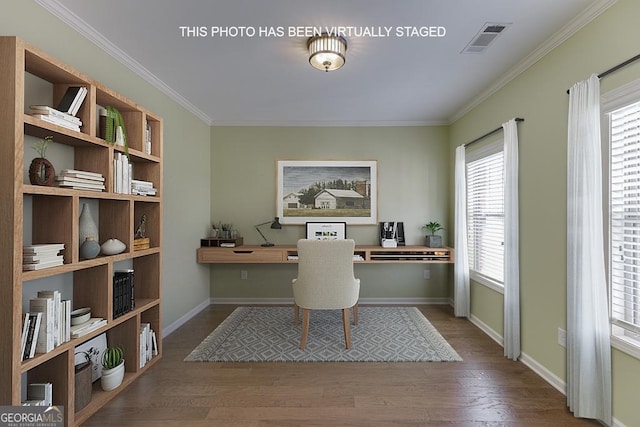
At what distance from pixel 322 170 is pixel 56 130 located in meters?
3.18

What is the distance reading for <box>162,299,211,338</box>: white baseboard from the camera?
337cm

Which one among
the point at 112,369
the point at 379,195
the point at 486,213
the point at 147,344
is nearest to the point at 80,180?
the point at 112,369

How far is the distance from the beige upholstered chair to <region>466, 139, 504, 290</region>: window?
59.8 inches

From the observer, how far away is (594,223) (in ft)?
6.37

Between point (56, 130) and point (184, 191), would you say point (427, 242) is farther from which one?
point (56, 130)

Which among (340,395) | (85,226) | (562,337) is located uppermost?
(85,226)

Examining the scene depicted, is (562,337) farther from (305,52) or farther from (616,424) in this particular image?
(305,52)

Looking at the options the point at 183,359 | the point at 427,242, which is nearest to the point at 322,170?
the point at 427,242

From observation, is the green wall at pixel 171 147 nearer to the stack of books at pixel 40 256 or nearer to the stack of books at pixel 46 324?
the stack of books at pixel 40 256

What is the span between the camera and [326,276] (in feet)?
9.75

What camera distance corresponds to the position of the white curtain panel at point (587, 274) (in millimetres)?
1908

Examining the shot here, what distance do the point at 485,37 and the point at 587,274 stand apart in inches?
69.5

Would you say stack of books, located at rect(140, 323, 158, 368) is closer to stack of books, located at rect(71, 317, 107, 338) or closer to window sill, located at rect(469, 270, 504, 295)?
stack of books, located at rect(71, 317, 107, 338)

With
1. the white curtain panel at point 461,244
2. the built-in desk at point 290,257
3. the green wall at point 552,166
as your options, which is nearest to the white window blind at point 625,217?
the green wall at point 552,166
